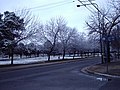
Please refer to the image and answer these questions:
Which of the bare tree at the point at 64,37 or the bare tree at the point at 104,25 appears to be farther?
the bare tree at the point at 64,37

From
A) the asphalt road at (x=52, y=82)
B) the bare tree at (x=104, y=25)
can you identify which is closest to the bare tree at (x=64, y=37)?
the bare tree at (x=104, y=25)

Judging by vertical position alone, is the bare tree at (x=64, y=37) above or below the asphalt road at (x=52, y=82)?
above

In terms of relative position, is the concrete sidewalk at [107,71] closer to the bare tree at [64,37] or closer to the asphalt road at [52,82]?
the asphalt road at [52,82]

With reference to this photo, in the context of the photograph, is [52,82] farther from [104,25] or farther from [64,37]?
[64,37]

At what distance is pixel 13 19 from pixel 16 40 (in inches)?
138

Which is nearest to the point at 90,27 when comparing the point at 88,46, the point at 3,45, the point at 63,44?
the point at 3,45

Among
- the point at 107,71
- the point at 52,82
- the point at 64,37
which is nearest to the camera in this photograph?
the point at 52,82

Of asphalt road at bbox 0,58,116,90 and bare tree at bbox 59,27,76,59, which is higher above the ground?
bare tree at bbox 59,27,76,59

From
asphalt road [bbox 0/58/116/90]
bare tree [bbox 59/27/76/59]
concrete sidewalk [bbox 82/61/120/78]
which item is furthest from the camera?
bare tree [bbox 59/27/76/59]

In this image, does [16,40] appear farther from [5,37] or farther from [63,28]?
[63,28]

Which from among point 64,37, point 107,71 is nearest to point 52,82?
point 107,71

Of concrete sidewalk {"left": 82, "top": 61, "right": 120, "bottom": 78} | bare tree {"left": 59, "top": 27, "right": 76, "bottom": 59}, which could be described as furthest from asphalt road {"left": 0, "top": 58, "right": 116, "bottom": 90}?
bare tree {"left": 59, "top": 27, "right": 76, "bottom": 59}

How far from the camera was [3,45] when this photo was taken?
39.3 meters

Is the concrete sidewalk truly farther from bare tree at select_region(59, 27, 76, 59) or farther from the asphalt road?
bare tree at select_region(59, 27, 76, 59)
